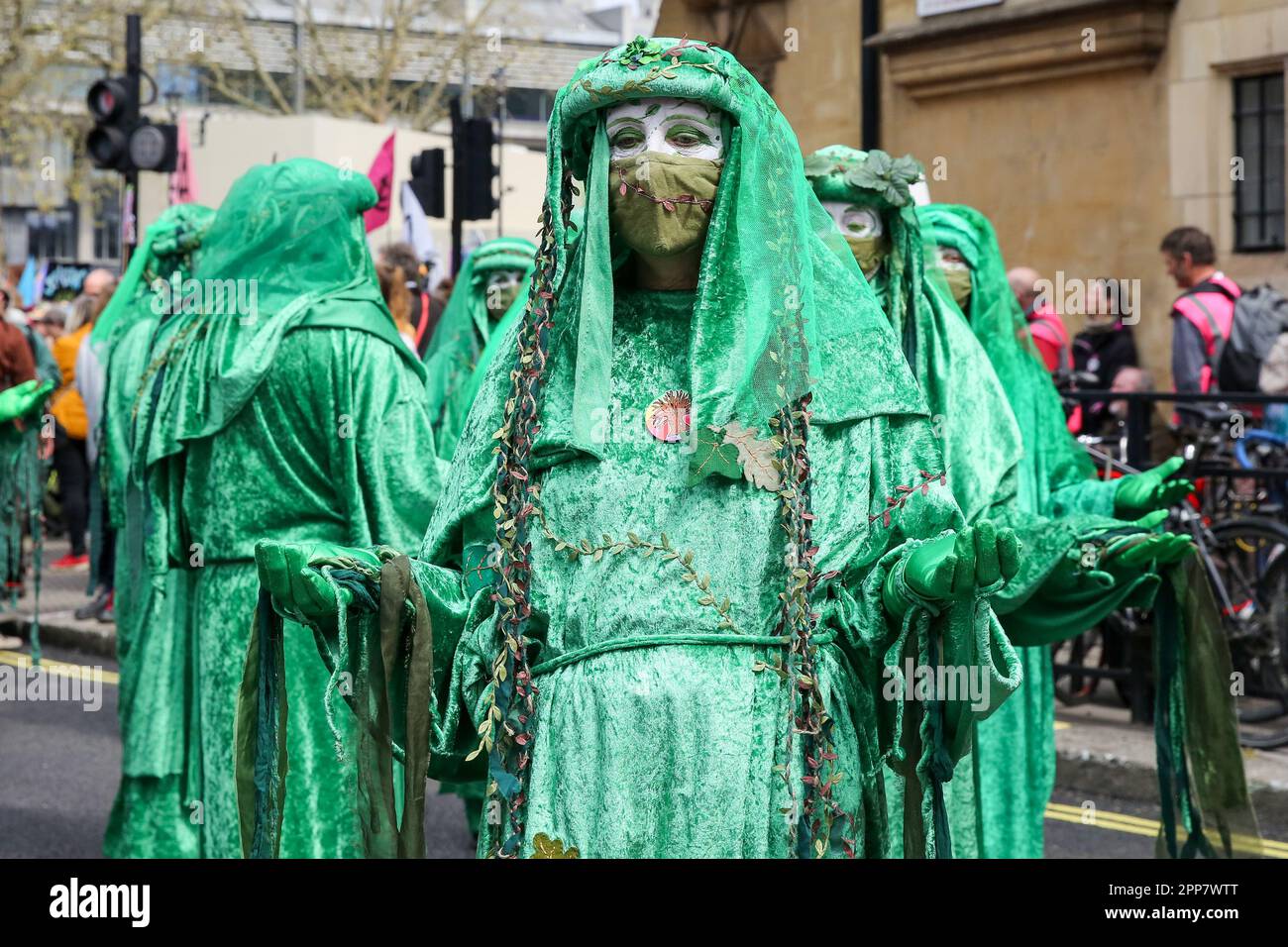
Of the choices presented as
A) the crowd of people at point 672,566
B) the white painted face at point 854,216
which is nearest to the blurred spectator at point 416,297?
the white painted face at point 854,216

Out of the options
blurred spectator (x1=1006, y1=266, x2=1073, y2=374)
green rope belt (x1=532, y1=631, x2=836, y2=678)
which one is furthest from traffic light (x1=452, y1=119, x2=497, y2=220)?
green rope belt (x1=532, y1=631, x2=836, y2=678)

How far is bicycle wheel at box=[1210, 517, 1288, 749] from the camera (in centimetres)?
821

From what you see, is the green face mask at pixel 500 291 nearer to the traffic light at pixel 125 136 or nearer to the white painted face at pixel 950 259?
the white painted face at pixel 950 259

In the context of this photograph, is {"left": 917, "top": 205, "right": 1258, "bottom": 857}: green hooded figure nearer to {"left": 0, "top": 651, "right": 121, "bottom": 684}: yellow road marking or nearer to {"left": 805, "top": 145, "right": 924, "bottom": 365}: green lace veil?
{"left": 805, "top": 145, "right": 924, "bottom": 365}: green lace veil

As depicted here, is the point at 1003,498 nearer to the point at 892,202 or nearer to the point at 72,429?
the point at 892,202

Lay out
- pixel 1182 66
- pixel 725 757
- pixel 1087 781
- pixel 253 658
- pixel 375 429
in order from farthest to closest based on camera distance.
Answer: pixel 1182 66
pixel 1087 781
pixel 375 429
pixel 253 658
pixel 725 757

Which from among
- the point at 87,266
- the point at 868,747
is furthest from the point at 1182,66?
the point at 87,266

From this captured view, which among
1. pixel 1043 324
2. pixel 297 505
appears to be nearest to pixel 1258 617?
pixel 1043 324

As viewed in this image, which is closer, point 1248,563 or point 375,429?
point 375,429

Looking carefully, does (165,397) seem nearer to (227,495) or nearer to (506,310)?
(227,495)

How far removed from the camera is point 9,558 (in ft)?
32.3

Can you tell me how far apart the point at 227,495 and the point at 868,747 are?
2.64m

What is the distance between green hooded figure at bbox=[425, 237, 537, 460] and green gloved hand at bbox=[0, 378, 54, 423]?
1.53m

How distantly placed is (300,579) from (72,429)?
451 inches
